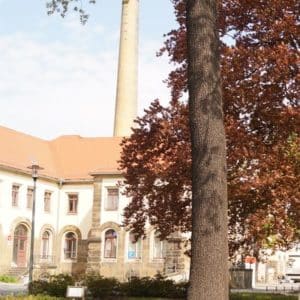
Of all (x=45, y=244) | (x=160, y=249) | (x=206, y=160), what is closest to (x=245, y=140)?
(x=206, y=160)

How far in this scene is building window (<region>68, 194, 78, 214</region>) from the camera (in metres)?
51.1

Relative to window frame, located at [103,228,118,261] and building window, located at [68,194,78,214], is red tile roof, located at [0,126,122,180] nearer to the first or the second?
building window, located at [68,194,78,214]

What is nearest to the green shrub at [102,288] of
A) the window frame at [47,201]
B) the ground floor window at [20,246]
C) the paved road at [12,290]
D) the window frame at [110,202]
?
the paved road at [12,290]

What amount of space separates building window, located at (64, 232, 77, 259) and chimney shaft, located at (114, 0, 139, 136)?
441 inches

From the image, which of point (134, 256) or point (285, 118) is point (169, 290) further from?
point (134, 256)

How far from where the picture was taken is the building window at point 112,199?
47531mm

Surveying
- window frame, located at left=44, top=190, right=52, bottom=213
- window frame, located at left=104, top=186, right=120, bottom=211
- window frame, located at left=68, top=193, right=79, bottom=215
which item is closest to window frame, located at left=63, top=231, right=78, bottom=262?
window frame, located at left=68, top=193, right=79, bottom=215

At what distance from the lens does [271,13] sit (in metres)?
17.7

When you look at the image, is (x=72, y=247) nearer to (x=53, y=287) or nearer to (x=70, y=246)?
(x=70, y=246)

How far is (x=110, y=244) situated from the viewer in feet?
155

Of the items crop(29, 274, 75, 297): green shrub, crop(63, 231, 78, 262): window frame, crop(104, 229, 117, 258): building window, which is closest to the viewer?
crop(29, 274, 75, 297): green shrub

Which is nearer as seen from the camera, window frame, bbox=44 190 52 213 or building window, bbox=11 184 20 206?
building window, bbox=11 184 20 206

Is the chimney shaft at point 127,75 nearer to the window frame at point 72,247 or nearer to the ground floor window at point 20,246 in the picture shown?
the window frame at point 72,247

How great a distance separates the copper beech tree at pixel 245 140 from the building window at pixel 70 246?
31138mm
